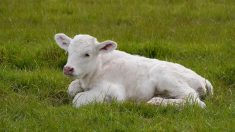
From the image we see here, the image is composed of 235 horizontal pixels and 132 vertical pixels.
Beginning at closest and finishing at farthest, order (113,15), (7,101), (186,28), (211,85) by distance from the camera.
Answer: (7,101)
(211,85)
(186,28)
(113,15)

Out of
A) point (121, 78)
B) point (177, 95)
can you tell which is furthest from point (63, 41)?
point (177, 95)

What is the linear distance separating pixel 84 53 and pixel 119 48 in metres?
3.40

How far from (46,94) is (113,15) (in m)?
6.49

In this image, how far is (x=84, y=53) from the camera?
9.07m

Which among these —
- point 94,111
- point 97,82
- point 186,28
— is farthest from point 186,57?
point 94,111

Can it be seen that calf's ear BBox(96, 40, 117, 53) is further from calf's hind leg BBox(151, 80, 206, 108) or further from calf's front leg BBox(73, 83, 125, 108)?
calf's hind leg BBox(151, 80, 206, 108)

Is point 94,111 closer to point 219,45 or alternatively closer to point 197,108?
point 197,108

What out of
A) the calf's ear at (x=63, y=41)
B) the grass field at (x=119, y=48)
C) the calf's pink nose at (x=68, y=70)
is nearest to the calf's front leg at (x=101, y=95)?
the grass field at (x=119, y=48)

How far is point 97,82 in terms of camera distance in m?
9.27

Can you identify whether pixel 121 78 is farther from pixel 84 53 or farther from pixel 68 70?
pixel 68 70

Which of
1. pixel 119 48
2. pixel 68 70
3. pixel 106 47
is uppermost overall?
pixel 106 47

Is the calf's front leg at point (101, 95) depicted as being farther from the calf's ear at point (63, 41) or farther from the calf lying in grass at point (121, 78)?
the calf's ear at point (63, 41)

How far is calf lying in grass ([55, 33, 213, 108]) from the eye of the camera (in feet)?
29.3

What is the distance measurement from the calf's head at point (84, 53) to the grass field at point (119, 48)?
1.89 feet
